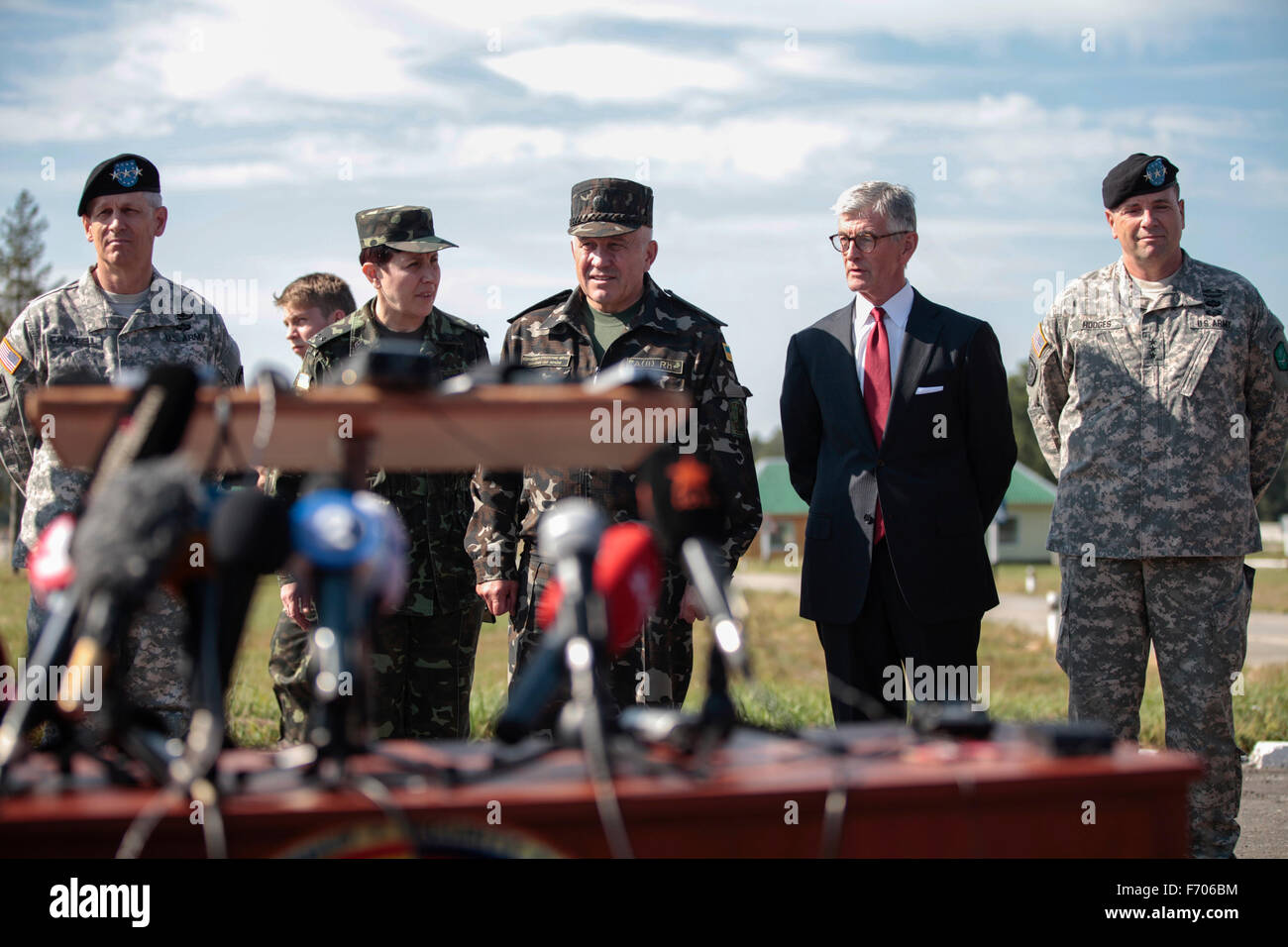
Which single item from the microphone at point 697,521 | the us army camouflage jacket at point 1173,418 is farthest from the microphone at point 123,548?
the us army camouflage jacket at point 1173,418

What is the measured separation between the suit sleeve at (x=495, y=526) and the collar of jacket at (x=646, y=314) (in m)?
0.24

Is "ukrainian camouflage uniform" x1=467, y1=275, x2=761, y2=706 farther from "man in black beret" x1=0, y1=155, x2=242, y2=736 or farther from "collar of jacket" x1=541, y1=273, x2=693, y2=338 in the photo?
"man in black beret" x1=0, y1=155, x2=242, y2=736

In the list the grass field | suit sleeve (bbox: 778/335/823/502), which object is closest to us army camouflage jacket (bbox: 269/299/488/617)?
the grass field

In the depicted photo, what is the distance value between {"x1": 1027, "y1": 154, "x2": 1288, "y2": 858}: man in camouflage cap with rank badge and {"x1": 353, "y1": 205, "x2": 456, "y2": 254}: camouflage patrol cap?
8.20ft

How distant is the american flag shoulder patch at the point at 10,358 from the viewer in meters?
5.06

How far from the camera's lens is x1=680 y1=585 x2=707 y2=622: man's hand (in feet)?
13.8

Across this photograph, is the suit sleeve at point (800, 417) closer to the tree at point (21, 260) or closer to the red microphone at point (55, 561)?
the red microphone at point (55, 561)

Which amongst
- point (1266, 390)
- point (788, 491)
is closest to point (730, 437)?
point (1266, 390)

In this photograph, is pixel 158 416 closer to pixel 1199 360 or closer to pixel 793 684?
pixel 1199 360

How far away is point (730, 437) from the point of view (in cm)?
461
